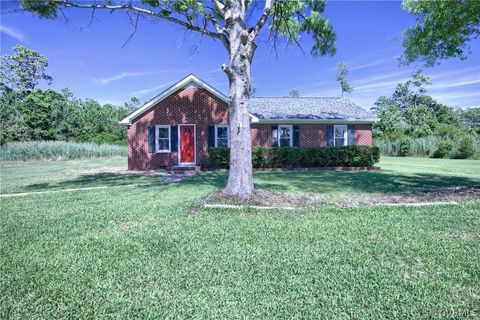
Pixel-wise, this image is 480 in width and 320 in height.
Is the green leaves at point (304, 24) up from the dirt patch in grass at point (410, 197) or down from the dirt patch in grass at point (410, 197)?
up

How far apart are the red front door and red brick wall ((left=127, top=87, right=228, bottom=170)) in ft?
0.94

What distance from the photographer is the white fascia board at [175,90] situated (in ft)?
51.2

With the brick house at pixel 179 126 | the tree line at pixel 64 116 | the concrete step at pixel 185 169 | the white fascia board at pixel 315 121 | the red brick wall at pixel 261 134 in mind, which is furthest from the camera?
the tree line at pixel 64 116

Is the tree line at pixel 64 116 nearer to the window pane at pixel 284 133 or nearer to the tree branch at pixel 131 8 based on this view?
the window pane at pixel 284 133

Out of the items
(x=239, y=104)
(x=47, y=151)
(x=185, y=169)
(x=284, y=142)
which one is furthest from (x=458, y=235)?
(x=47, y=151)

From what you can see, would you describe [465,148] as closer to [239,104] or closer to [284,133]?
[284,133]

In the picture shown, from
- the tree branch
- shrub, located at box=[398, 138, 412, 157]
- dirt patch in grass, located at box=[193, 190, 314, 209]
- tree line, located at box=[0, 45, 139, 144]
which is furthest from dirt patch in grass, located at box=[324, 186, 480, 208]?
tree line, located at box=[0, 45, 139, 144]

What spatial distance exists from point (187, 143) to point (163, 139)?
1.37 metres

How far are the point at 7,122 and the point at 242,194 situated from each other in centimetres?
3801

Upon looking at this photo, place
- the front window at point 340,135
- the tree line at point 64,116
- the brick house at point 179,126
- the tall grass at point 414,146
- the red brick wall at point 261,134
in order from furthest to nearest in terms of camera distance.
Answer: the tree line at point 64,116 → the tall grass at point 414,146 → the front window at point 340,135 → the red brick wall at point 261,134 → the brick house at point 179,126

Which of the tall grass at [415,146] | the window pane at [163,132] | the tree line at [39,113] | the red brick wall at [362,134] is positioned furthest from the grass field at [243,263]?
the tree line at [39,113]

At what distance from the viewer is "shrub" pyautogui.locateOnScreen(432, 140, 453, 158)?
23.6m

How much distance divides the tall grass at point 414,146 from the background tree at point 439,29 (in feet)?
63.3

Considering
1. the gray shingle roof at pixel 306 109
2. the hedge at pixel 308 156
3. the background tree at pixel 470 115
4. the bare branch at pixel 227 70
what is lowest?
the hedge at pixel 308 156
